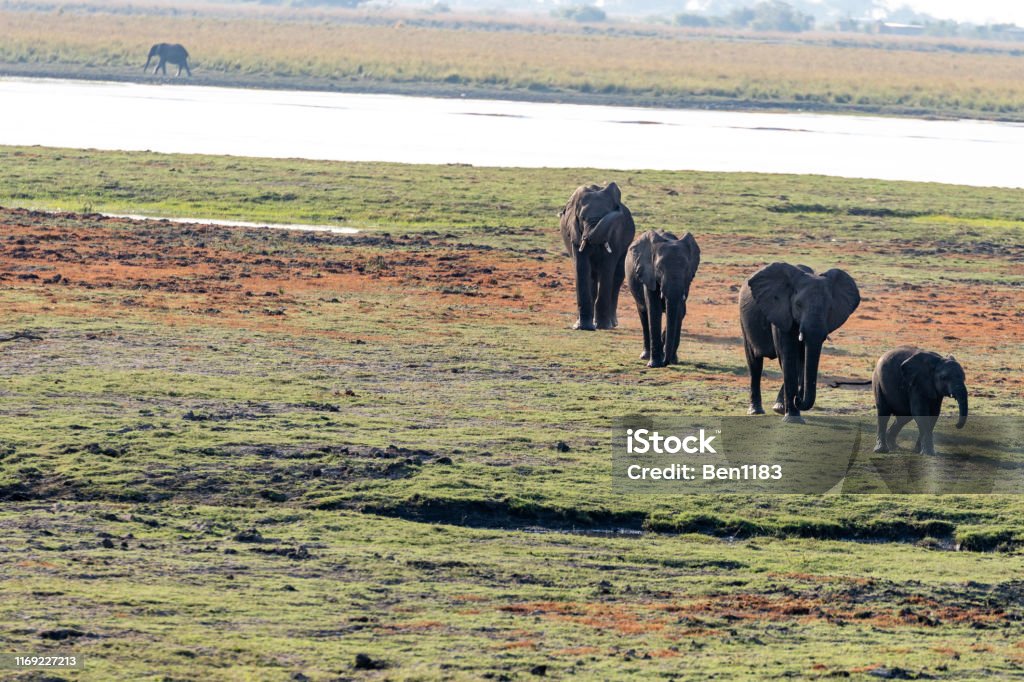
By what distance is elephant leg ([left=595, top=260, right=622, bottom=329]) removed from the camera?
75.8 feet

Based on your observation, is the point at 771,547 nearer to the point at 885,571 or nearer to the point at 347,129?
the point at 885,571

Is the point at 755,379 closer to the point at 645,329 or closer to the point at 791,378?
the point at 791,378

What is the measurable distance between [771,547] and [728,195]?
2605cm

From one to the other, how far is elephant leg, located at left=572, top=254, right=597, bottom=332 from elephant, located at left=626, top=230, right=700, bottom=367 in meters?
2.25

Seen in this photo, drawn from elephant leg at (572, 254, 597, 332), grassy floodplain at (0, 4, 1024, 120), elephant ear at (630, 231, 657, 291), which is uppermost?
grassy floodplain at (0, 4, 1024, 120)

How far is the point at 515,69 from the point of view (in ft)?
291

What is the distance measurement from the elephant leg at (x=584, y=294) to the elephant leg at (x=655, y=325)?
266 cm

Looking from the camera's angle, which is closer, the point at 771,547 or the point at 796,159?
the point at 771,547

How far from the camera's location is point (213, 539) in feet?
42.8

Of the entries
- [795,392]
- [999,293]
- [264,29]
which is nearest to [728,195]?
[999,293]

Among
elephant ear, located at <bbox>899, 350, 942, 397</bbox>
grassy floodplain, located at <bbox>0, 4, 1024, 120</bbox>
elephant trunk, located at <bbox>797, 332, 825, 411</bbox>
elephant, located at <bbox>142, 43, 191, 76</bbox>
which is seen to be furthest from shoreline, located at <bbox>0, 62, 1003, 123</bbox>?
elephant ear, located at <bbox>899, 350, 942, 397</bbox>

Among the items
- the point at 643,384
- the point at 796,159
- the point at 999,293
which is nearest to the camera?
the point at 643,384

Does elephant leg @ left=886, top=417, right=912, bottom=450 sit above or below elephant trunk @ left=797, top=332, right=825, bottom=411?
below

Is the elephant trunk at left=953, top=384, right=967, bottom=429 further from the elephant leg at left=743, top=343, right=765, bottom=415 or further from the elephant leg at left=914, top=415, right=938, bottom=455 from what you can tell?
the elephant leg at left=743, top=343, right=765, bottom=415
